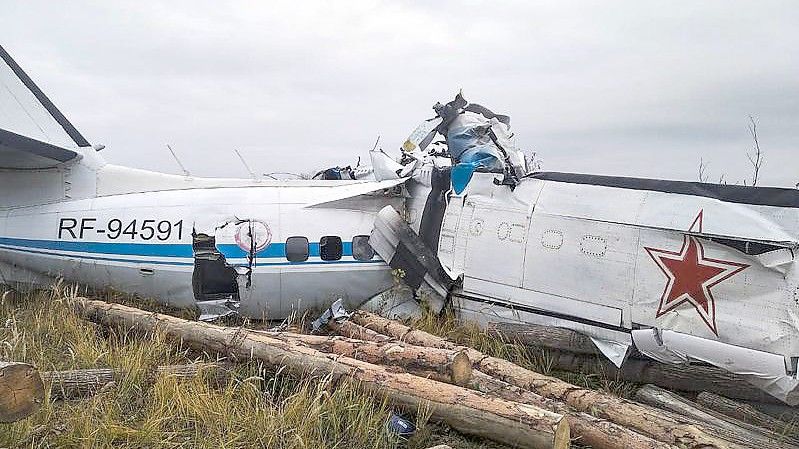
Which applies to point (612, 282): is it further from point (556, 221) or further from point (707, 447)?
point (707, 447)

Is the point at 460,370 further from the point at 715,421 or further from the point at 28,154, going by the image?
the point at 28,154

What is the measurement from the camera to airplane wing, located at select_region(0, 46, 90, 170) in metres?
9.33

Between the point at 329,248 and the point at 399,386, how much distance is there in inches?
149

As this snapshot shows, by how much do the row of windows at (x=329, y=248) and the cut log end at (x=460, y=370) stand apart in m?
3.55

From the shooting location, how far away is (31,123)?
9594 mm

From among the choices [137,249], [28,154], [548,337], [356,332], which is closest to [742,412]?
[548,337]

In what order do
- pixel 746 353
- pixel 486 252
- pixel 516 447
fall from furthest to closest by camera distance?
pixel 486 252 < pixel 746 353 < pixel 516 447

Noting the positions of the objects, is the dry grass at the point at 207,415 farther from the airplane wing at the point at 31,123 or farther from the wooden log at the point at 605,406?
the airplane wing at the point at 31,123

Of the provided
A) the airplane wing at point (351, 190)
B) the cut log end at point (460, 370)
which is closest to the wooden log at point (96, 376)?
the cut log end at point (460, 370)

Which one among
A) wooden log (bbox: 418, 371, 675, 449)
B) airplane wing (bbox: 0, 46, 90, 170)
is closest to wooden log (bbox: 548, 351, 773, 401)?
wooden log (bbox: 418, 371, 675, 449)

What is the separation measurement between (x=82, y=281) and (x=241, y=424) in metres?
5.52

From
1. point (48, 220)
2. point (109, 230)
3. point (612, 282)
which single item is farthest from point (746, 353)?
point (48, 220)

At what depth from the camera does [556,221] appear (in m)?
7.19

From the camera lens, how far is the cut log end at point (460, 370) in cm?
535
